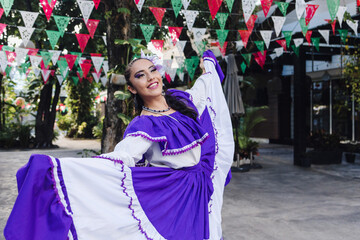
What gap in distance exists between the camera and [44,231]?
169 cm

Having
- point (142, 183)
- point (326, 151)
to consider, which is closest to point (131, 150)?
point (142, 183)

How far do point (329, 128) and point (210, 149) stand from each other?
1272 cm

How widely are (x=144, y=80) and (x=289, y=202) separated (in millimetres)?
4524

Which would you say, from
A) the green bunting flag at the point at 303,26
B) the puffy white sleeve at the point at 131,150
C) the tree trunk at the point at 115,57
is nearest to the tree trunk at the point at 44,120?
the tree trunk at the point at 115,57

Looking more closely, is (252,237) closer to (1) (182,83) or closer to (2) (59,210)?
(2) (59,210)

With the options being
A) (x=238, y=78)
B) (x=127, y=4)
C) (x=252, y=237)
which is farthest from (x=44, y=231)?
(x=238, y=78)

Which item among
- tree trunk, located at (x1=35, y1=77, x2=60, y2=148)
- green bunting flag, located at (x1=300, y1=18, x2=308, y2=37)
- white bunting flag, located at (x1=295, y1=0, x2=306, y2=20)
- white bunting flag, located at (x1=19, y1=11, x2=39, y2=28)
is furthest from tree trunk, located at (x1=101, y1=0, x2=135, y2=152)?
tree trunk, located at (x1=35, y1=77, x2=60, y2=148)

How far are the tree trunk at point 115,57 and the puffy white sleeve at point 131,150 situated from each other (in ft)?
10.9

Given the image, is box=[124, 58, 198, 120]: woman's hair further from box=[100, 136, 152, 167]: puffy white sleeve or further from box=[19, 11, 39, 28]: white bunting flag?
box=[19, 11, 39, 28]: white bunting flag

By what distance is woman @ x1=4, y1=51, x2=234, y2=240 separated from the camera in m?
1.73

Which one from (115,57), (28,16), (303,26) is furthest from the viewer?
(303,26)

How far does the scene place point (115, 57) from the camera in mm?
5445

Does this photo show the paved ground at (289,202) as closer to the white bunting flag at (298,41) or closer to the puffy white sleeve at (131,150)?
the puffy white sleeve at (131,150)

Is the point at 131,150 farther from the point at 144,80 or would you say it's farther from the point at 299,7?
the point at 299,7
